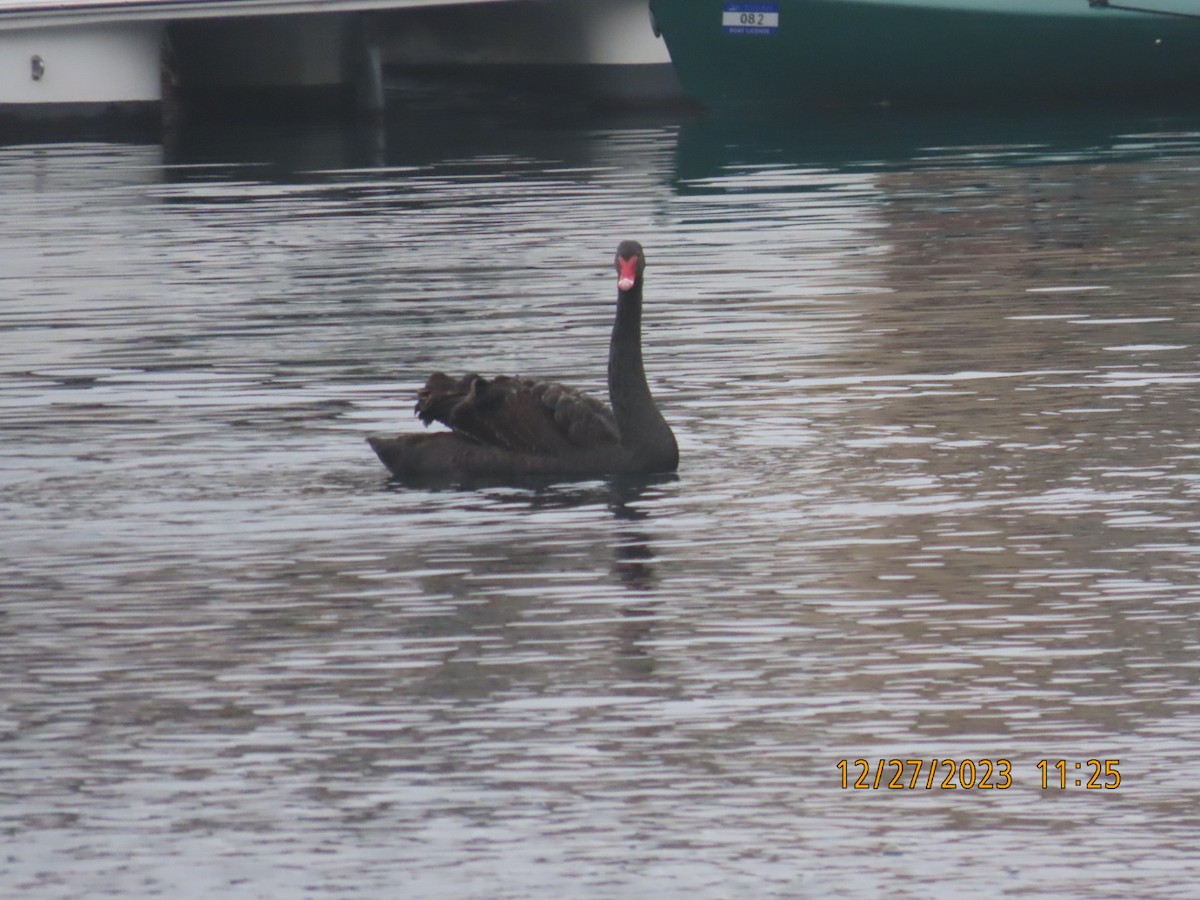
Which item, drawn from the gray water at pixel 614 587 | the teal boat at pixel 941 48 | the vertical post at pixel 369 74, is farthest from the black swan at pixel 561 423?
the vertical post at pixel 369 74

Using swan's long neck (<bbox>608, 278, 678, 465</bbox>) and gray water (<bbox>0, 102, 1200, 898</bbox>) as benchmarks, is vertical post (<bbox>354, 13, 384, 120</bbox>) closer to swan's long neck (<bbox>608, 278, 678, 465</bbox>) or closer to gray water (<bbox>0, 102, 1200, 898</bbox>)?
gray water (<bbox>0, 102, 1200, 898</bbox>)

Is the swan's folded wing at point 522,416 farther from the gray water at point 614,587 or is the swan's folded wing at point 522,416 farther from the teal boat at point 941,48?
the teal boat at point 941,48

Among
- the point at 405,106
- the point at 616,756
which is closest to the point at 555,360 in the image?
the point at 616,756

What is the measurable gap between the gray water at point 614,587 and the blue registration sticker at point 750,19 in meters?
18.9

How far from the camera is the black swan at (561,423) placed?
13422mm

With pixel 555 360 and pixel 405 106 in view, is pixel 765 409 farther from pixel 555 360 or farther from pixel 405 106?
pixel 405 106

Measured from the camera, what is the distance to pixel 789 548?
11.9 meters

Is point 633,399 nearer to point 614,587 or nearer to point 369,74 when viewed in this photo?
point 614,587

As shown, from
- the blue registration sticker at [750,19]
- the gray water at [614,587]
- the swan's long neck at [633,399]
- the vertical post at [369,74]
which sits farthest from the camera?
the vertical post at [369,74]

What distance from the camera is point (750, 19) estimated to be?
140ft

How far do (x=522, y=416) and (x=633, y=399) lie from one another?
54 centimetres

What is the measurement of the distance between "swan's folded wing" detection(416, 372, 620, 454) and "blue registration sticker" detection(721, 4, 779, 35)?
96.8 feet

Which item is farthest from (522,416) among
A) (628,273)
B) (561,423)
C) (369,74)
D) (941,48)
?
(369,74)

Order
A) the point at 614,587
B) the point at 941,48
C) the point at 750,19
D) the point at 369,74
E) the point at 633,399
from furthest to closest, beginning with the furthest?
the point at 369,74 → the point at 941,48 → the point at 750,19 → the point at 633,399 → the point at 614,587
